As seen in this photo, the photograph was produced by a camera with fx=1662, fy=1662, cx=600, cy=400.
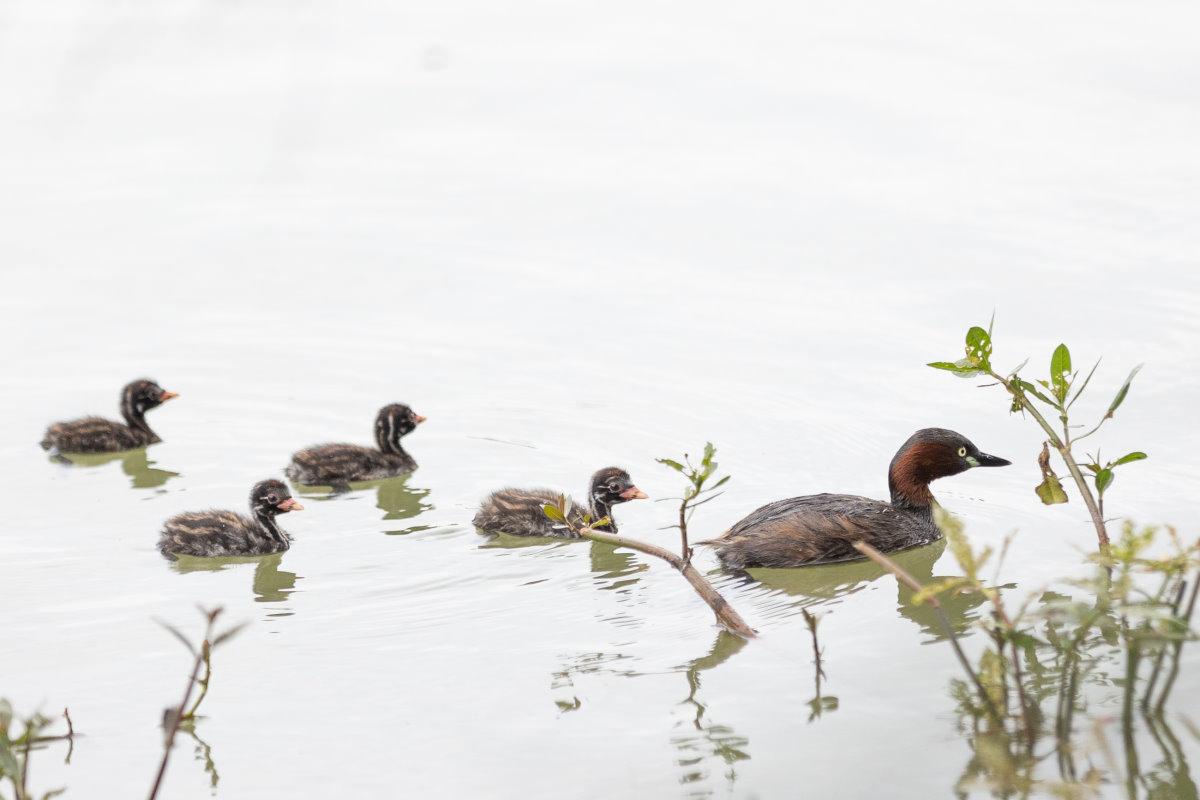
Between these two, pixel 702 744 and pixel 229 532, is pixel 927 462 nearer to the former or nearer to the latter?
pixel 702 744

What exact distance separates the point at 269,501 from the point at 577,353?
2210mm

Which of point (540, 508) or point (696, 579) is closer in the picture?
point (696, 579)

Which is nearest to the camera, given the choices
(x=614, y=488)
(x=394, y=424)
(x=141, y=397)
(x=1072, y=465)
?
(x=1072, y=465)

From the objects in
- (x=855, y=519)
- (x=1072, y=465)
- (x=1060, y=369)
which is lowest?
(x=855, y=519)

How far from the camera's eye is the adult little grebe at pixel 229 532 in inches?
296

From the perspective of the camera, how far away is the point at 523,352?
9414mm

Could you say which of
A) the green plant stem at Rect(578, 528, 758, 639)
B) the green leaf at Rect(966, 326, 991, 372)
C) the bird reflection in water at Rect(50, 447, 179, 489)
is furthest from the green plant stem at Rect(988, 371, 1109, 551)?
the bird reflection in water at Rect(50, 447, 179, 489)

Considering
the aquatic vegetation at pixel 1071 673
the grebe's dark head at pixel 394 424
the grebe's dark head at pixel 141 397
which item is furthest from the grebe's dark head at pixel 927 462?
the grebe's dark head at pixel 141 397

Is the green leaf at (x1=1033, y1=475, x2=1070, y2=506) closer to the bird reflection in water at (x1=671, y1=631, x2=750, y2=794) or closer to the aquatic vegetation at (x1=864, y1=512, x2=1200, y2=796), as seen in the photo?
the aquatic vegetation at (x1=864, y1=512, x2=1200, y2=796)

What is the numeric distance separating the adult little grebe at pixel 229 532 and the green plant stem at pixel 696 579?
2.41 meters

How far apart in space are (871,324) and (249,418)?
348 centimetres

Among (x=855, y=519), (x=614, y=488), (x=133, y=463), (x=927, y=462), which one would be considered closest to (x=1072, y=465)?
(x=855, y=519)

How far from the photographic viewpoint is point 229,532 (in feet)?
24.8

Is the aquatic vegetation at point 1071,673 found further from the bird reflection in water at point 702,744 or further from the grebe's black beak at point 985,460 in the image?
the grebe's black beak at point 985,460
